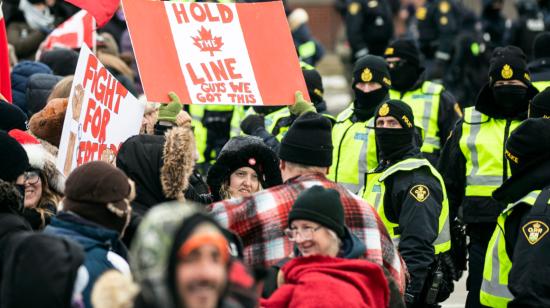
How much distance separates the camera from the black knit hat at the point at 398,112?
8773 millimetres

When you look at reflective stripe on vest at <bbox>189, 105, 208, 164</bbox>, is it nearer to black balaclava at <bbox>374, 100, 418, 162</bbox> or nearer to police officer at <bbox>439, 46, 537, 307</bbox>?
police officer at <bbox>439, 46, 537, 307</bbox>

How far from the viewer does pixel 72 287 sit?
211 inches

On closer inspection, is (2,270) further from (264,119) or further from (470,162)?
(264,119)

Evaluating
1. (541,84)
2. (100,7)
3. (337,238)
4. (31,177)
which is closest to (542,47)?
(541,84)

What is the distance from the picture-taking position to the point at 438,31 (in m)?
21.0

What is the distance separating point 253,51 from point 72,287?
155 inches

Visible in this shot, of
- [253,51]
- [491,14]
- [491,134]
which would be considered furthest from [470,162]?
[491,14]

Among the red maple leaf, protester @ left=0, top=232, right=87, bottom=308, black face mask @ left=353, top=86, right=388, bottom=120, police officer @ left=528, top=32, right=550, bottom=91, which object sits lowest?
police officer @ left=528, top=32, right=550, bottom=91

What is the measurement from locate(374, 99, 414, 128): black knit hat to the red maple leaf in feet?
3.80

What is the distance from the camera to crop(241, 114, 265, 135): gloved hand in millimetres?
11273

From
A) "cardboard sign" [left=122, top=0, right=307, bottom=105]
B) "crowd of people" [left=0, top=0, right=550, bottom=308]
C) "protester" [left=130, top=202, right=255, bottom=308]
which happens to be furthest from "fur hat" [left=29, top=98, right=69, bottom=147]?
"protester" [left=130, top=202, right=255, bottom=308]

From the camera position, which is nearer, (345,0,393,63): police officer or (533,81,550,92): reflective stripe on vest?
(533,81,550,92): reflective stripe on vest

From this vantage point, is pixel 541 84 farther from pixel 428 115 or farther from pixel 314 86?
pixel 314 86

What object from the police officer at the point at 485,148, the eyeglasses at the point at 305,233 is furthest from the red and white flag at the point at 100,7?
the eyeglasses at the point at 305,233
